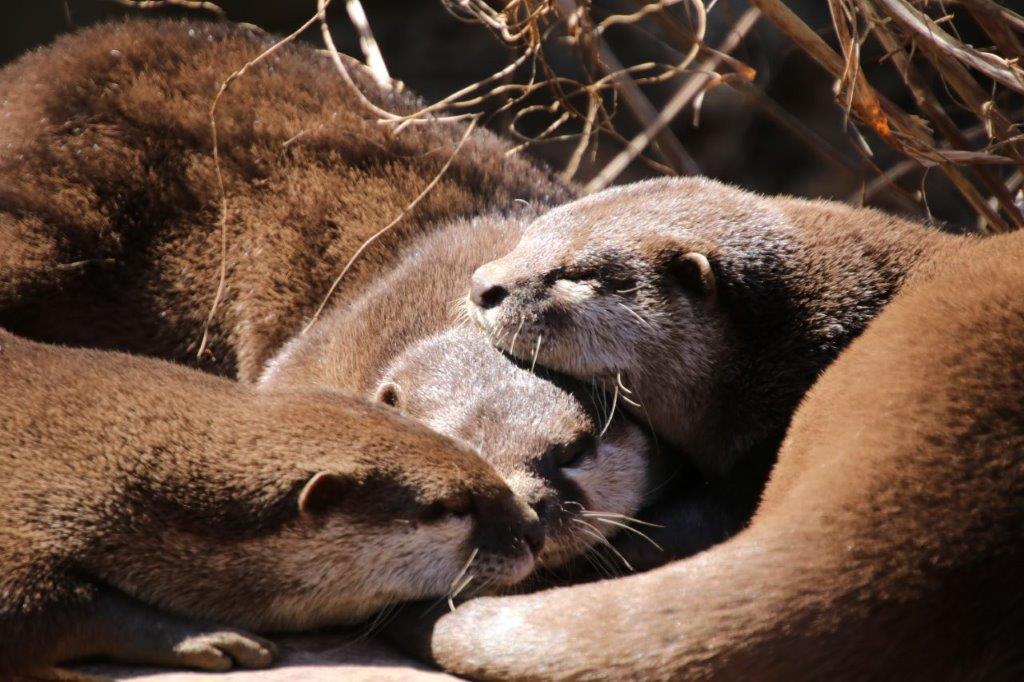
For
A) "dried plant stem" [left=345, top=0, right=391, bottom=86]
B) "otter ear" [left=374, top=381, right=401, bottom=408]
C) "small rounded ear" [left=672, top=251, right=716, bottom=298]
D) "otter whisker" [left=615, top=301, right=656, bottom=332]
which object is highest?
"dried plant stem" [left=345, top=0, right=391, bottom=86]

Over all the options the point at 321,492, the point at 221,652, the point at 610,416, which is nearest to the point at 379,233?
the point at 610,416

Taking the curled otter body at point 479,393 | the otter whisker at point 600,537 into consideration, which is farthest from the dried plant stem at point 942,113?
the otter whisker at point 600,537

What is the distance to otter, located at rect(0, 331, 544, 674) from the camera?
7.27 ft

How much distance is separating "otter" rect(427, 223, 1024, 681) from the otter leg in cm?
32

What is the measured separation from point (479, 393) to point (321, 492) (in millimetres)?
582

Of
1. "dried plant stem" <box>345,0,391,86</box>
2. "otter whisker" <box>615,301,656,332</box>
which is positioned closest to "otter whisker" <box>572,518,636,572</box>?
"otter whisker" <box>615,301,656,332</box>

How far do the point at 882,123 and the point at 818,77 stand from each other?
231 centimetres

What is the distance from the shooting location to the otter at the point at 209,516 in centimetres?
222

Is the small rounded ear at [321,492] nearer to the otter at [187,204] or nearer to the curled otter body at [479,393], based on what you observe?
the curled otter body at [479,393]

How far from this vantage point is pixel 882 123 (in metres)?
3.11

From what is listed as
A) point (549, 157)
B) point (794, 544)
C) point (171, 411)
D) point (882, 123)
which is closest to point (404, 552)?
point (171, 411)

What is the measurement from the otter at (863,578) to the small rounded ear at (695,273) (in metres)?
0.62

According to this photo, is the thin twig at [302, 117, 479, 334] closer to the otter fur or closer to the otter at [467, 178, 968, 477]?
the otter fur

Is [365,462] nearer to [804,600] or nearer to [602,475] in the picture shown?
[602,475]
